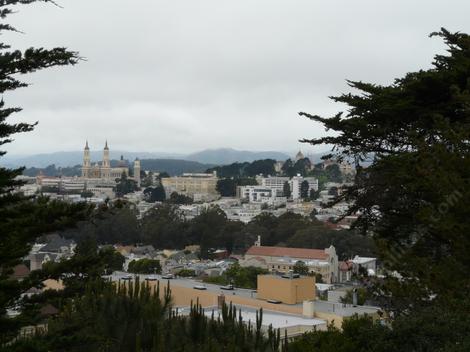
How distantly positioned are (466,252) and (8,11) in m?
5.30

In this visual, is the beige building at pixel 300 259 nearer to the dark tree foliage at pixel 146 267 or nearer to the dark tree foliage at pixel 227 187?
the dark tree foliage at pixel 146 267

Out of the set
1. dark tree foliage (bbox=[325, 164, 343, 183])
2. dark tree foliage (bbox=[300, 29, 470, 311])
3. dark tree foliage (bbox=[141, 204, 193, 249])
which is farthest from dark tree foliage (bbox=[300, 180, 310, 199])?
dark tree foliage (bbox=[300, 29, 470, 311])

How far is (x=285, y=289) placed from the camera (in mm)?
23906

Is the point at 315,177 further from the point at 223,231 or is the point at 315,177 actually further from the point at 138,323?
the point at 138,323

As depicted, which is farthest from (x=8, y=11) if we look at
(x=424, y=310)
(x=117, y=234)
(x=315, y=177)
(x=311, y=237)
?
(x=315, y=177)

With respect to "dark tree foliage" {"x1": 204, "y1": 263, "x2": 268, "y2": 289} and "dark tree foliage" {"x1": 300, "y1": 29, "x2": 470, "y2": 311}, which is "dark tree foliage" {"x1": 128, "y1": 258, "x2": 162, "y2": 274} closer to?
"dark tree foliage" {"x1": 204, "y1": 263, "x2": 268, "y2": 289}

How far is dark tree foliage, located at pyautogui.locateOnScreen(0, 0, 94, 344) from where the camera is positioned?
241 inches

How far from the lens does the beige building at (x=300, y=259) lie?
5003 cm

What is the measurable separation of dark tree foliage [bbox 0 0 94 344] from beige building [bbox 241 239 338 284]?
1692 inches

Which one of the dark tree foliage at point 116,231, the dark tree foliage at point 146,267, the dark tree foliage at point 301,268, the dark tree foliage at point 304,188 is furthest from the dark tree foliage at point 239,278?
the dark tree foliage at point 304,188

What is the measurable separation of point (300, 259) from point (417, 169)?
44.6 metres

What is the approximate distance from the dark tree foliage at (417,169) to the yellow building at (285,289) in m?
12.6

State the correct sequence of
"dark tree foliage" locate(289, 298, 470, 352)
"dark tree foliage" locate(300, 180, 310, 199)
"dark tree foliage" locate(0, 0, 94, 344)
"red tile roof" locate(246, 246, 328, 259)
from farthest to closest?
"dark tree foliage" locate(300, 180, 310, 199)
"red tile roof" locate(246, 246, 328, 259)
"dark tree foliage" locate(289, 298, 470, 352)
"dark tree foliage" locate(0, 0, 94, 344)

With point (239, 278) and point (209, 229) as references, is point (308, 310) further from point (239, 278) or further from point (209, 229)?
point (209, 229)
